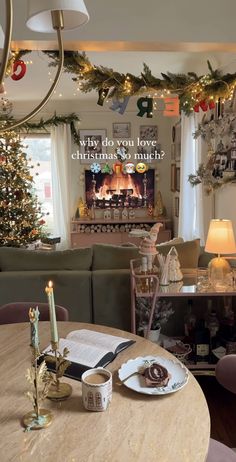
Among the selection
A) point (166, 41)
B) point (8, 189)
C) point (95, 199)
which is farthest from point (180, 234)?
point (166, 41)

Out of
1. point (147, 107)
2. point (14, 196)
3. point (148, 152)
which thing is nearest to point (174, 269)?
point (147, 107)

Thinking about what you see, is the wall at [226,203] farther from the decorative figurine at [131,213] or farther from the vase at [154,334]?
the decorative figurine at [131,213]

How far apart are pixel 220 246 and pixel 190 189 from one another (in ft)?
9.14

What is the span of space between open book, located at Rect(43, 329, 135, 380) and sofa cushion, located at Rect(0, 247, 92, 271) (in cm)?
129

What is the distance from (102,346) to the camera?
5.09 ft

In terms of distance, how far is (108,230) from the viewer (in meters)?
6.62

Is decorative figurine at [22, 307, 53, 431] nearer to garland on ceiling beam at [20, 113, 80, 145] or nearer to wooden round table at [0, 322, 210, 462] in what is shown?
wooden round table at [0, 322, 210, 462]

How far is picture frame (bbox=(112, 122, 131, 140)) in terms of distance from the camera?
6.66 meters

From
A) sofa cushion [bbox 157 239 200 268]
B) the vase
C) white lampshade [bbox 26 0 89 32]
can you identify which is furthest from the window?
white lampshade [bbox 26 0 89 32]

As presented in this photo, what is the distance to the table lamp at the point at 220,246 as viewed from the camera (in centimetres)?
268

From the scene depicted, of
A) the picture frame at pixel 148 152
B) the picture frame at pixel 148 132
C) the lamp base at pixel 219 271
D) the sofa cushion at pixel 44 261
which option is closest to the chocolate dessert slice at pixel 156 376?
the lamp base at pixel 219 271

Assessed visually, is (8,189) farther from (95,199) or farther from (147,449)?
(147,449)

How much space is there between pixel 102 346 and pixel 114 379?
8.1 inches

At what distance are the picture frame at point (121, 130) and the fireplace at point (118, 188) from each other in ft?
2.19
